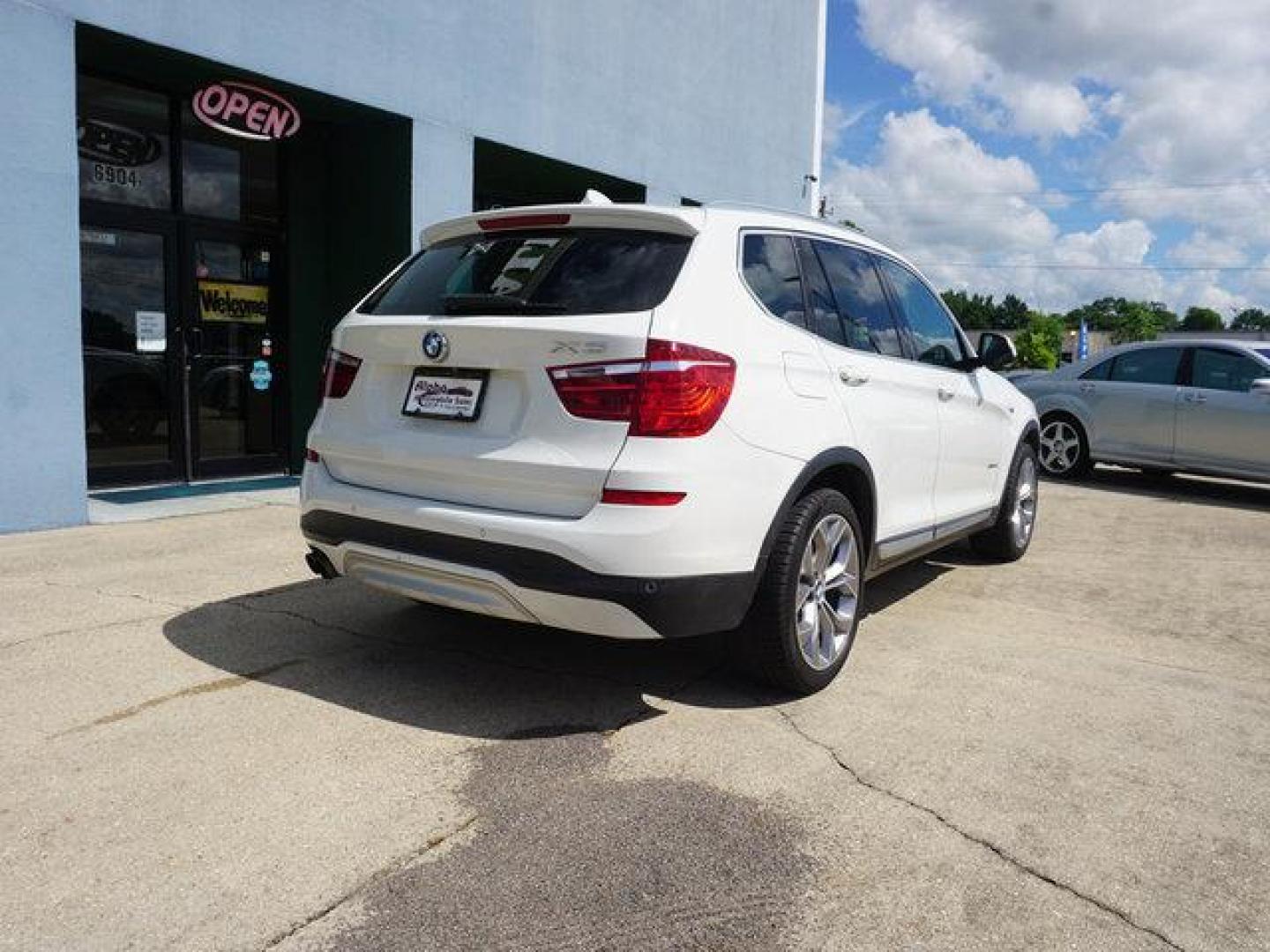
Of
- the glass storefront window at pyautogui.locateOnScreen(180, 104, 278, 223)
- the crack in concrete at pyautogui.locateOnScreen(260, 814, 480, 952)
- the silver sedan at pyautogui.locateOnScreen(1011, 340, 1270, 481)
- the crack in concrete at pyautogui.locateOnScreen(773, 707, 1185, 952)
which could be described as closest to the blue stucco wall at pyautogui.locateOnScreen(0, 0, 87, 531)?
the glass storefront window at pyautogui.locateOnScreen(180, 104, 278, 223)

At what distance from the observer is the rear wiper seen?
10.9 ft

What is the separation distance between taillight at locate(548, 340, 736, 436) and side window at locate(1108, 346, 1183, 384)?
9079 mm

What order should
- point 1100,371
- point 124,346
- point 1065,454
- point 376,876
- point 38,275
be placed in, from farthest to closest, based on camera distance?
1. point 1065,454
2. point 1100,371
3. point 124,346
4. point 38,275
5. point 376,876

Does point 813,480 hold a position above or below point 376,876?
above

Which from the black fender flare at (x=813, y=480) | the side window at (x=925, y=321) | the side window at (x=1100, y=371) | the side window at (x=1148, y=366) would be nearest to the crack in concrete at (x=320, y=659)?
the black fender flare at (x=813, y=480)

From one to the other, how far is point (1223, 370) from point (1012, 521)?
5.30 m

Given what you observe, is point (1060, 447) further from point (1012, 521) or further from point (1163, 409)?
point (1012, 521)

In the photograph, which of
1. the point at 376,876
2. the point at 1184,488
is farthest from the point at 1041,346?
the point at 376,876

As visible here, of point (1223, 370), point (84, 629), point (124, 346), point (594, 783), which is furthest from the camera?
point (1223, 370)

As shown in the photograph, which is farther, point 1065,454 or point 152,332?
point 1065,454

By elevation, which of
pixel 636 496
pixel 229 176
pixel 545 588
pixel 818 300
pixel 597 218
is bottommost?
pixel 545 588

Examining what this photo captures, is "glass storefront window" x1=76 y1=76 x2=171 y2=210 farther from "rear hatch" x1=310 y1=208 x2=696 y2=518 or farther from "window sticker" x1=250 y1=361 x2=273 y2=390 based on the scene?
"rear hatch" x1=310 y1=208 x2=696 y2=518

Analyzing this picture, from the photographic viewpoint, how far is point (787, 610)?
11.5 ft

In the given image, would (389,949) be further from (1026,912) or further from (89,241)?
(89,241)
